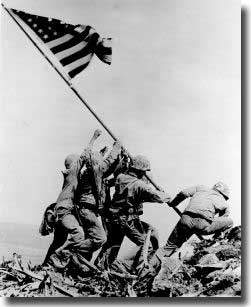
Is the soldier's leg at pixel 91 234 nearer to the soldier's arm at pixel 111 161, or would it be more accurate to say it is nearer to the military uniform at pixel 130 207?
the military uniform at pixel 130 207

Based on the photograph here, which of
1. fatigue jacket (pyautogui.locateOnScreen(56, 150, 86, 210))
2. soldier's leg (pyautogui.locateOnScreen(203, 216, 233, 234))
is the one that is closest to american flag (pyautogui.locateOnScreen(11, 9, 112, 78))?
fatigue jacket (pyautogui.locateOnScreen(56, 150, 86, 210))

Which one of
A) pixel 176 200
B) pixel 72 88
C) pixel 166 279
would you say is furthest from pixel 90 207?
pixel 72 88

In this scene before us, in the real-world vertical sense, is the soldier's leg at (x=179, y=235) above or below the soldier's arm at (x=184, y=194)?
below

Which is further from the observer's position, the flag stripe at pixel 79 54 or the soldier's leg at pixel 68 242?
the flag stripe at pixel 79 54

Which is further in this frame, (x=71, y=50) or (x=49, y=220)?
(x=71, y=50)

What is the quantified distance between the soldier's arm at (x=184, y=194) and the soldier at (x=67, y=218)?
69 cm

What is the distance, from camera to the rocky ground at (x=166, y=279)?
14.1 feet

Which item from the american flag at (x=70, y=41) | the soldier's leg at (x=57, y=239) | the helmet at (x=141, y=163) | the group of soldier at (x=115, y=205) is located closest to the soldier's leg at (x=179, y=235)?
the group of soldier at (x=115, y=205)

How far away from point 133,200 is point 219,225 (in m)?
0.64

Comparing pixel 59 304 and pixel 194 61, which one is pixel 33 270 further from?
pixel 194 61

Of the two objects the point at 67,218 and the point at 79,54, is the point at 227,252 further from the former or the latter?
the point at 79,54

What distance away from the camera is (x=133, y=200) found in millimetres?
4383

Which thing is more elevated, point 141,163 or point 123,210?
point 141,163

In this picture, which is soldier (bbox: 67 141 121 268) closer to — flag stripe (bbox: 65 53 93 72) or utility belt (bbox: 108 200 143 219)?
utility belt (bbox: 108 200 143 219)
